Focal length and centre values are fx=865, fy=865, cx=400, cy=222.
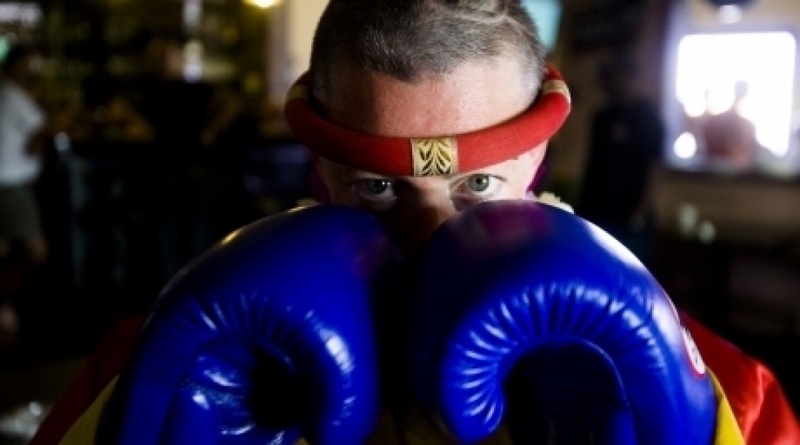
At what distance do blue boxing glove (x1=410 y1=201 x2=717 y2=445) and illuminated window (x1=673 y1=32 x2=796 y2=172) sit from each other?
4.64m

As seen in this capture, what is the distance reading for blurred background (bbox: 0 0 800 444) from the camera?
3885 mm

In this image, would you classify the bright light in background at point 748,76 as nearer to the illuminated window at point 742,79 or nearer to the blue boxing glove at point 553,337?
the illuminated window at point 742,79

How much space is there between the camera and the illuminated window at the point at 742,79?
203 inches

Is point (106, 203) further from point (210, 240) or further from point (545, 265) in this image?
point (545, 265)

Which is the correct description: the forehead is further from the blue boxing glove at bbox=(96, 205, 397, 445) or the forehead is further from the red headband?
the blue boxing glove at bbox=(96, 205, 397, 445)

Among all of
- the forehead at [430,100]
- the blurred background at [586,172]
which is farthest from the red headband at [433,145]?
the blurred background at [586,172]

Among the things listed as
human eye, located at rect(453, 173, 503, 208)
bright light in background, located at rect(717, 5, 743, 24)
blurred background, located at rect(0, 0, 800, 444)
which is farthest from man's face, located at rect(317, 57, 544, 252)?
bright light in background, located at rect(717, 5, 743, 24)

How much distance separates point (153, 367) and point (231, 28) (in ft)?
20.5

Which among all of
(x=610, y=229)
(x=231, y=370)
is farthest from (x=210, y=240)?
(x=231, y=370)

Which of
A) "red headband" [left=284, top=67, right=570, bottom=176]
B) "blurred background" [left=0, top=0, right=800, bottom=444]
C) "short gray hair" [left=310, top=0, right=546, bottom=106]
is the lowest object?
"blurred background" [left=0, top=0, right=800, bottom=444]

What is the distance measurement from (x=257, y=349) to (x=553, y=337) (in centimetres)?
22

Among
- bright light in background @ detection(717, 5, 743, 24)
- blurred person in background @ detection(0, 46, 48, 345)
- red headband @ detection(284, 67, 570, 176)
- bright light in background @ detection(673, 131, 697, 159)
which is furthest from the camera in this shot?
bright light in background @ detection(717, 5, 743, 24)

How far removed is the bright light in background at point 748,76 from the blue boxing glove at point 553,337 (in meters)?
4.73

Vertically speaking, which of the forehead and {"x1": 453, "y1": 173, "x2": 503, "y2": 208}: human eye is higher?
the forehead
